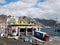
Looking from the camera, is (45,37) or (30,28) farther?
(30,28)

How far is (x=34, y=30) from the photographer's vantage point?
5731cm

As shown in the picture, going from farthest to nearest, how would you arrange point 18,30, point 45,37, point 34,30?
point 34,30 → point 18,30 → point 45,37

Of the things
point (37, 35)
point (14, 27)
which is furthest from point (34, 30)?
point (14, 27)

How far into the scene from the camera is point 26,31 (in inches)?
2127

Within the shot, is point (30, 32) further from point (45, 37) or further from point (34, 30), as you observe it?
point (45, 37)

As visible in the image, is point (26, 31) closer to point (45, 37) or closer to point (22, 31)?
point (22, 31)

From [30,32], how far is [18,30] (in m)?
3.70

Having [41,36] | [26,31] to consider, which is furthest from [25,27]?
[41,36]

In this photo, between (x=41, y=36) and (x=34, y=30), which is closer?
(x=41, y=36)

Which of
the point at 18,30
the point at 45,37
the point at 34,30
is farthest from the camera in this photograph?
the point at 34,30

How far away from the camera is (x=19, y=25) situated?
54.3m

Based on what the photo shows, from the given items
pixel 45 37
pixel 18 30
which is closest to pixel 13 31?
pixel 18 30

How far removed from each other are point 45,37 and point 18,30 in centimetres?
840

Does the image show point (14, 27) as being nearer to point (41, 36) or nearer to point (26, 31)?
point (26, 31)
